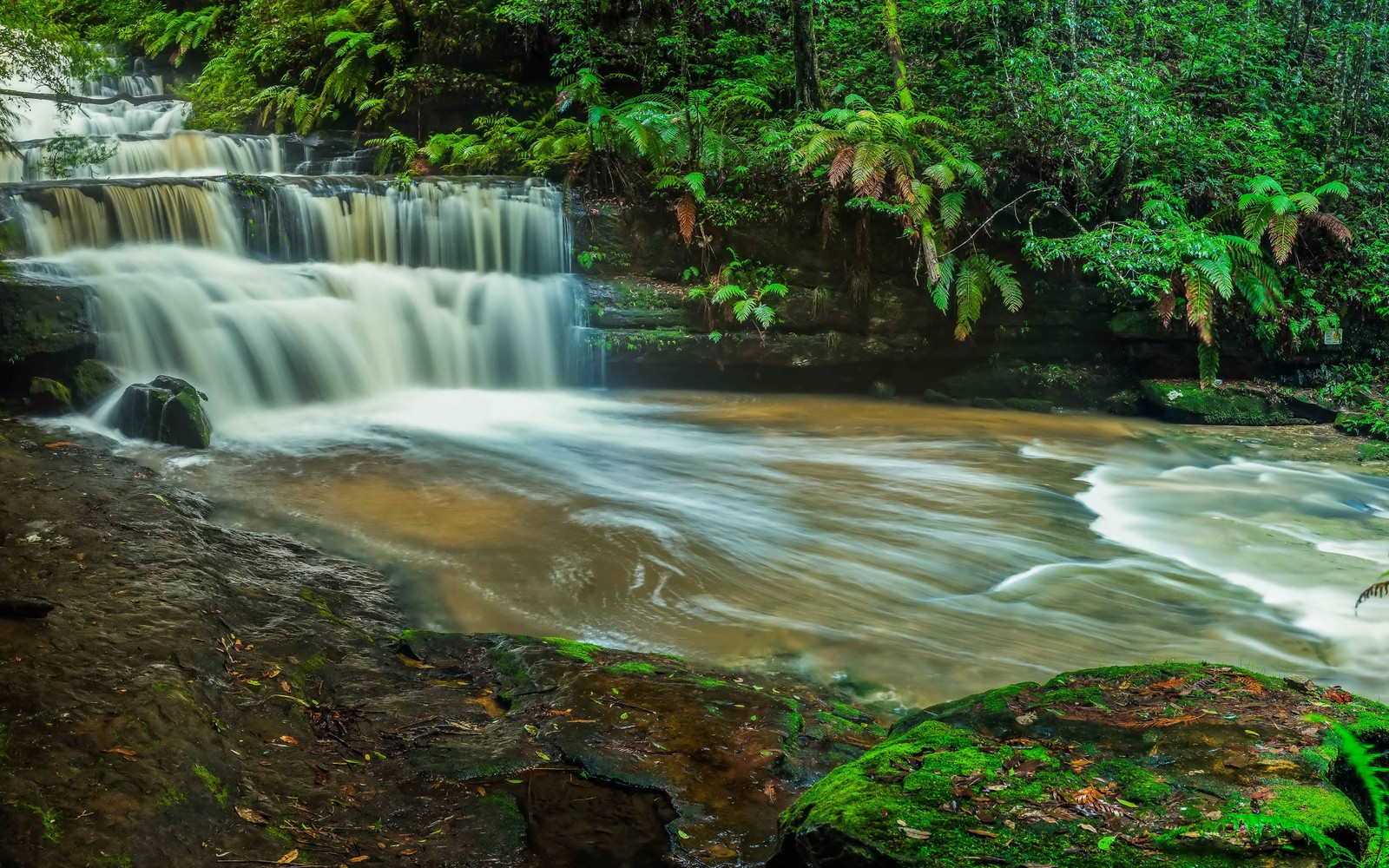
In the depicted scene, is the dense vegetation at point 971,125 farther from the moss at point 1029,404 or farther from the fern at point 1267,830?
the fern at point 1267,830

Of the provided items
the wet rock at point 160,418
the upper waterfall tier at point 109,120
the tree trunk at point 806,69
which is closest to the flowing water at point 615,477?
the wet rock at point 160,418

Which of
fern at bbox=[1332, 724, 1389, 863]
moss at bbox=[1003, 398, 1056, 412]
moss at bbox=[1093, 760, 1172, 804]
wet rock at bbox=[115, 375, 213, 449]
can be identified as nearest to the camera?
fern at bbox=[1332, 724, 1389, 863]

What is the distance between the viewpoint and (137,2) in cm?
2139

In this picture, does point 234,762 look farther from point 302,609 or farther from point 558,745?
point 302,609

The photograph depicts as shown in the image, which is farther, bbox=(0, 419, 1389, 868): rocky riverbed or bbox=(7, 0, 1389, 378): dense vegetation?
bbox=(7, 0, 1389, 378): dense vegetation

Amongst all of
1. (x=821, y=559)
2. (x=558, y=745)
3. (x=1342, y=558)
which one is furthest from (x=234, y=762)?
(x=1342, y=558)

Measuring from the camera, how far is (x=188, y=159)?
13.9m

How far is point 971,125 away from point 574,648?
1027 centimetres

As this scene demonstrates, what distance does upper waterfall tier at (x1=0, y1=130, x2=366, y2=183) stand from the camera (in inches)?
511

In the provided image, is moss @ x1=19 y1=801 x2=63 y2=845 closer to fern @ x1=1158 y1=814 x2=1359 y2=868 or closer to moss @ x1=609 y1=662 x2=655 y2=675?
moss @ x1=609 y1=662 x2=655 y2=675

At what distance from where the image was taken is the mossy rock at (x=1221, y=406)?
36.6 feet

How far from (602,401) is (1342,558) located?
760 cm

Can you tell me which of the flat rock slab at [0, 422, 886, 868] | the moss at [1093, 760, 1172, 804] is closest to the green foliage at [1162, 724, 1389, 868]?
the moss at [1093, 760, 1172, 804]

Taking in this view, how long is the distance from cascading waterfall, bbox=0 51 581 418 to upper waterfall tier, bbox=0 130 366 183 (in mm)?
217
